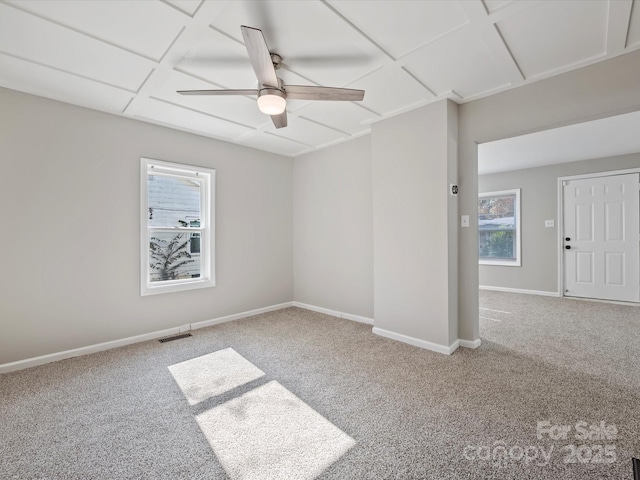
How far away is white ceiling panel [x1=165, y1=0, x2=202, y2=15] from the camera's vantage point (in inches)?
65.2

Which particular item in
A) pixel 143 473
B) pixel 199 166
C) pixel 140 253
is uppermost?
pixel 199 166

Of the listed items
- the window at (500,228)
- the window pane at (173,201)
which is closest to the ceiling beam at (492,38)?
the window pane at (173,201)

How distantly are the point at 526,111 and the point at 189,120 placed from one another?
347 centimetres

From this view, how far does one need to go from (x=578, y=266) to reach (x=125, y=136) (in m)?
7.41

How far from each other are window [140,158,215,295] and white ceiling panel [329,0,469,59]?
271 centimetres

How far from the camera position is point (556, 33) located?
1.92 meters

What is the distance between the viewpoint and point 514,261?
234 inches

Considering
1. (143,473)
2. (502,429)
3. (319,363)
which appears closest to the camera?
(143,473)

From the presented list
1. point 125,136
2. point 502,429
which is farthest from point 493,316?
point 125,136

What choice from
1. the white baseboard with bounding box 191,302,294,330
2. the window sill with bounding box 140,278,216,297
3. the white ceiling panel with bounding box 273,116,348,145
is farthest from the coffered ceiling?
the white baseboard with bounding box 191,302,294,330

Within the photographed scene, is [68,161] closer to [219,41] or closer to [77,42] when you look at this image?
[77,42]

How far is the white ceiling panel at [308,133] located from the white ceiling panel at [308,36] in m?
0.98

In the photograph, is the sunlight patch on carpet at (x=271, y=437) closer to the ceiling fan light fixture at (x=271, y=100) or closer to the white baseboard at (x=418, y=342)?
the white baseboard at (x=418, y=342)

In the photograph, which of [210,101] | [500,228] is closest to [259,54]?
[210,101]
